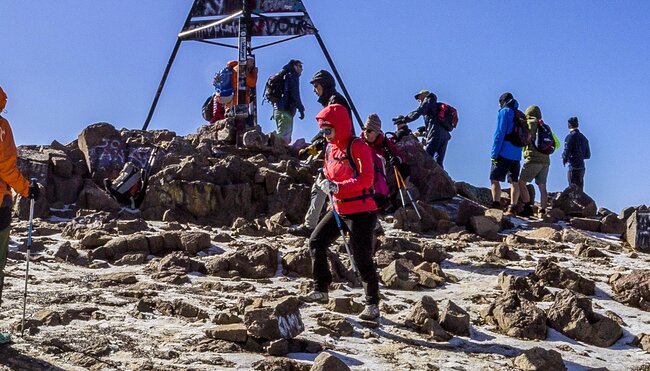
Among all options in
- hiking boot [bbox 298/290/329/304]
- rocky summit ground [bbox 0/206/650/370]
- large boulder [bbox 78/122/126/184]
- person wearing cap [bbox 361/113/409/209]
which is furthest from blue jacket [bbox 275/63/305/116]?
hiking boot [bbox 298/290/329/304]

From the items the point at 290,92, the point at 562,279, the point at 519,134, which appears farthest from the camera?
the point at 290,92

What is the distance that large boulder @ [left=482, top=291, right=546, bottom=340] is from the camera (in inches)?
247

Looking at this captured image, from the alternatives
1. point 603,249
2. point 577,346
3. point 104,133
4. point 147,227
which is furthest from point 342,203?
point 104,133

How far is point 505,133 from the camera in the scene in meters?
11.8

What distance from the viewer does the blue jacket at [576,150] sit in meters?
14.4

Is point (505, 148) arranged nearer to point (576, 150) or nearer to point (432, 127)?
point (432, 127)

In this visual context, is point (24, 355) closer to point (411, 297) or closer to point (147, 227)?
point (411, 297)

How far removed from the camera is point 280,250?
9.38 meters

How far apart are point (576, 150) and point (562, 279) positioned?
7.25 m

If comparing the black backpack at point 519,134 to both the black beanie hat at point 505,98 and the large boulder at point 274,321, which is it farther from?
the large boulder at point 274,321

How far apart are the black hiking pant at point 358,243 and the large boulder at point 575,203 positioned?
8361 mm

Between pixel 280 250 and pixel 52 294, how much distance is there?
337cm

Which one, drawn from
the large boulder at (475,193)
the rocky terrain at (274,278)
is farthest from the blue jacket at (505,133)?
the large boulder at (475,193)

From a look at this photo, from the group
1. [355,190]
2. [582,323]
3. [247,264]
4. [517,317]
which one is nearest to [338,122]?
[355,190]
